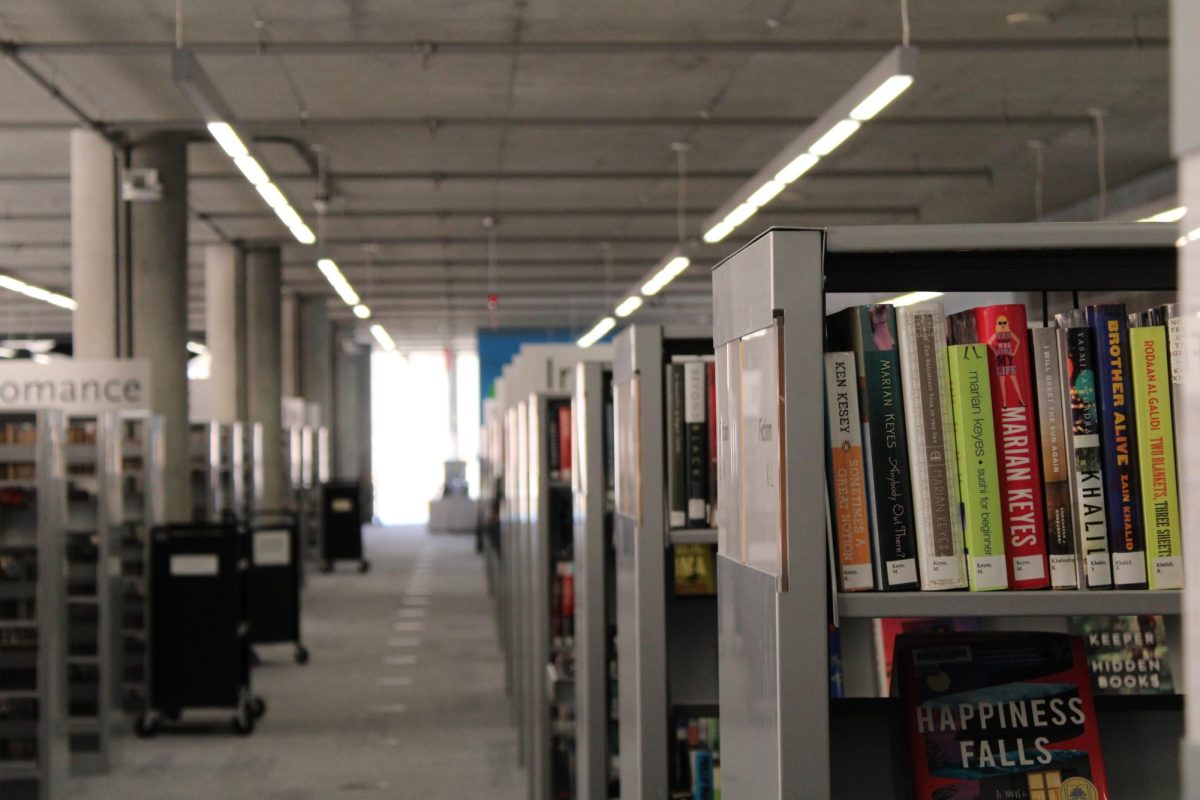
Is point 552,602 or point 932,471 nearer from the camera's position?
point 932,471

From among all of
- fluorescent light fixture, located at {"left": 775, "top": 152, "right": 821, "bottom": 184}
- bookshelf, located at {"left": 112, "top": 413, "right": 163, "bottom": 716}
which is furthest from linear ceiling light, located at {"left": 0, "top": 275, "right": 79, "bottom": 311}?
fluorescent light fixture, located at {"left": 775, "top": 152, "right": 821, "bottom": 184}

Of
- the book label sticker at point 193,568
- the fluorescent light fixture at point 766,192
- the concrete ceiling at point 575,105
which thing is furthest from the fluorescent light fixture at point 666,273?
the book label sticker at point 193,568

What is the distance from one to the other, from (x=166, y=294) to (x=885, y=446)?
10.6 meters

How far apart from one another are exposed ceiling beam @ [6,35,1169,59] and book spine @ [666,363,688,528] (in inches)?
243

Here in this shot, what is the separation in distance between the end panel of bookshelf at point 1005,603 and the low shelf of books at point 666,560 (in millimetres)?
1423

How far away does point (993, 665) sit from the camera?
1785 millimetres

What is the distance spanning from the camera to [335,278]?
13.9 m

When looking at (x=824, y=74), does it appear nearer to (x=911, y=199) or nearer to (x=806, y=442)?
(x=911, y=199)

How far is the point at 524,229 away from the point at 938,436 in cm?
1552

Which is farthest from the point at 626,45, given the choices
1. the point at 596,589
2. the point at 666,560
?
the point at 666,560

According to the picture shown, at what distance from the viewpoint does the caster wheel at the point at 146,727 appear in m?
8.76

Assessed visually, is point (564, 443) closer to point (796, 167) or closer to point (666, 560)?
point (796, 167)

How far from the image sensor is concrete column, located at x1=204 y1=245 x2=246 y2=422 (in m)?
17.2

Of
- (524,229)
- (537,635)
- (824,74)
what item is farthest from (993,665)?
(524,229)
